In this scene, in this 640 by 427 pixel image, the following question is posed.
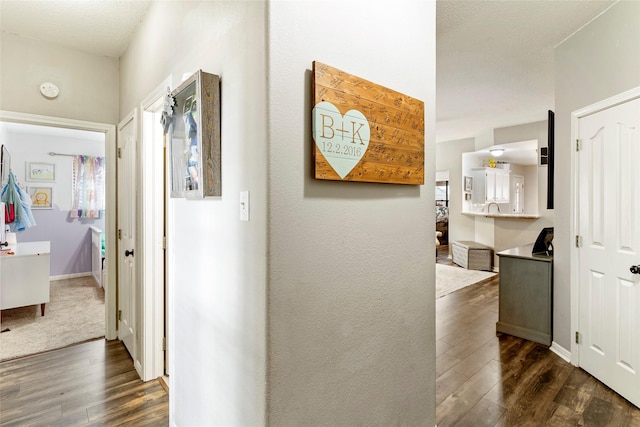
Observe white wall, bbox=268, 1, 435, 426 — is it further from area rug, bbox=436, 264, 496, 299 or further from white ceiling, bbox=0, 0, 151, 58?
area rug, bbox=436, 264, 496, 299

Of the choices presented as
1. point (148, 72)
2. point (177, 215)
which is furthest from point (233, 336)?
point (148, 72)

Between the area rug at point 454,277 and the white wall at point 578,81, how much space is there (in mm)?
1851

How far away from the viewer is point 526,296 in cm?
325

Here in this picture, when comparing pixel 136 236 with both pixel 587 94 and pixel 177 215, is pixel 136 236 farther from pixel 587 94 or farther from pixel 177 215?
pixel 587 94

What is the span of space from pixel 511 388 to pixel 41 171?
714 centimetres

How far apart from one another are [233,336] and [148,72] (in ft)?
6.62

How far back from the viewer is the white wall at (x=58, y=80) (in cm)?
268

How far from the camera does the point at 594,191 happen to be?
8.39 ft

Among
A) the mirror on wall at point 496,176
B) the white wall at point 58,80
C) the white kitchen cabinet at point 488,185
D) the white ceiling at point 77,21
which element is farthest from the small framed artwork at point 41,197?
the white kitchen cabinet at point 488,185

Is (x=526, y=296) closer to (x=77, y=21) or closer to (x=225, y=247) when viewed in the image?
(x=225, y=247)

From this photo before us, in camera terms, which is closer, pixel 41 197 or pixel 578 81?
pixel 578 81

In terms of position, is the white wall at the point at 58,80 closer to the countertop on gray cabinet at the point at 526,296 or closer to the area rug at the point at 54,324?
the area rug at the point at 54,324

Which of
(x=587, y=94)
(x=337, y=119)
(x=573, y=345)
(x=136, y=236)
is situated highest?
(x=587, y=94)

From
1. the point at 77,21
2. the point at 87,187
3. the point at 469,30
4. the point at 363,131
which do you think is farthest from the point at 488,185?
the point at 87,187
